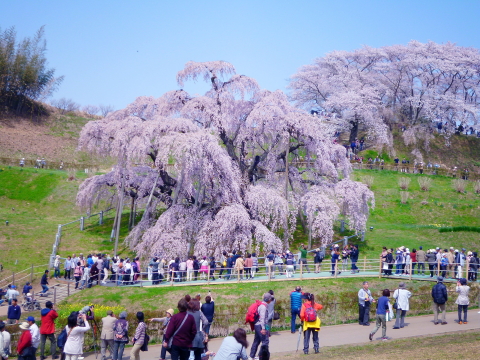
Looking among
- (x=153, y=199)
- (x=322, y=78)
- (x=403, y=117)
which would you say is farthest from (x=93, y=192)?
(x=403, y=117)

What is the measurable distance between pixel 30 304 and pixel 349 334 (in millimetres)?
14392

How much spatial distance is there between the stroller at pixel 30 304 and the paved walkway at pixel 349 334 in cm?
836

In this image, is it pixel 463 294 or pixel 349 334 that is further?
pixel 463 294

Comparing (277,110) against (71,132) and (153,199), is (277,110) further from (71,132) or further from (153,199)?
(71,132)

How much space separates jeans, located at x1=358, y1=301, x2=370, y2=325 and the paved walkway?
0.23 metres

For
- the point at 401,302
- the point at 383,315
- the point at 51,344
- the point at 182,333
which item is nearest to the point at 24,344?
the point at 51,344

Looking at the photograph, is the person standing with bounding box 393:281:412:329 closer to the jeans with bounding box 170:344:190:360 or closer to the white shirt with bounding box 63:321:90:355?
the jeans with bounding box 170:344:190:360

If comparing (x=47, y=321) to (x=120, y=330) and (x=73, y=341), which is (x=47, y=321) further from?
(x=120, y=330)

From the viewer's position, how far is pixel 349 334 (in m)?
18.3

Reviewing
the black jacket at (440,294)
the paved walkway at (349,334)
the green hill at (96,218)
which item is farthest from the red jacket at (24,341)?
the green hill at (96,218)

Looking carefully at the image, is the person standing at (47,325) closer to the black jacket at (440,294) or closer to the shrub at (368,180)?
the black jacket at (440,294)

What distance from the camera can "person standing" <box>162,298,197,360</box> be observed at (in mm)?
10898

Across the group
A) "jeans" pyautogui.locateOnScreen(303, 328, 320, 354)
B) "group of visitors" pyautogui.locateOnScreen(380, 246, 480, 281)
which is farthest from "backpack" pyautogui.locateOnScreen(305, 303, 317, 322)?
"group of visitors" pyautogui.locateOnScreen(380, 246, 480, 281)

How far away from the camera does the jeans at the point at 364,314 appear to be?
19.5 meters
